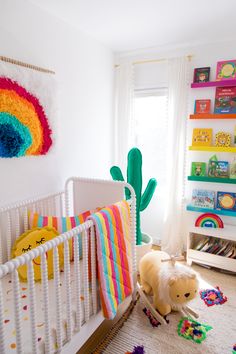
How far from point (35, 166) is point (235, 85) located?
75.9 inches

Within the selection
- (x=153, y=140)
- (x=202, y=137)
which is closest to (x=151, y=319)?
(x=202, y=137)

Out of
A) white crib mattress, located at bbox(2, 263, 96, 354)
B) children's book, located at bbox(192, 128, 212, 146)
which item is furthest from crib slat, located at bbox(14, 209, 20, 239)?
children's book, located at bbox(192, 128, 212, 146)

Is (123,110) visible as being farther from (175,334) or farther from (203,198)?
(175,334)

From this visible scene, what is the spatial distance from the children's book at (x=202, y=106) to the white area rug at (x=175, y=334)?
171 centimetres

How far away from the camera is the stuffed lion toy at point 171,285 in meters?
1.74

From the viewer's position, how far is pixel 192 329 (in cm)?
175

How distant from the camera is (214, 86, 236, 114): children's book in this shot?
2.44 m

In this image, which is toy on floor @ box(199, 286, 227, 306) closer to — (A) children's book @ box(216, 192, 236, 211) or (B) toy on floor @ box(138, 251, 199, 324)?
(B) toy on floor @ box(138, 251, 199, 324)

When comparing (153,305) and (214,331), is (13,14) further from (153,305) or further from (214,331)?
(214,331)

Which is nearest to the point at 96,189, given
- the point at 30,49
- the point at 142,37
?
the point at 30,49

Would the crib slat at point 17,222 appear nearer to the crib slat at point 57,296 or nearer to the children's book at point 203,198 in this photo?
the crib slat at point 57,296

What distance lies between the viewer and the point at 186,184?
283 centimetres

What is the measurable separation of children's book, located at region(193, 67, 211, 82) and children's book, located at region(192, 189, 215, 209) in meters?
1.11

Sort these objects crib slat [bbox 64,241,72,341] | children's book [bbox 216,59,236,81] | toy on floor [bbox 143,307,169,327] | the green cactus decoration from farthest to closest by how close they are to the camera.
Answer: children's book [bbox 216,59,236,81] < the green cactus decoration < toy on floor [bbox 143,307,169,327] < crib slat [bbox 64,241,72,341]
